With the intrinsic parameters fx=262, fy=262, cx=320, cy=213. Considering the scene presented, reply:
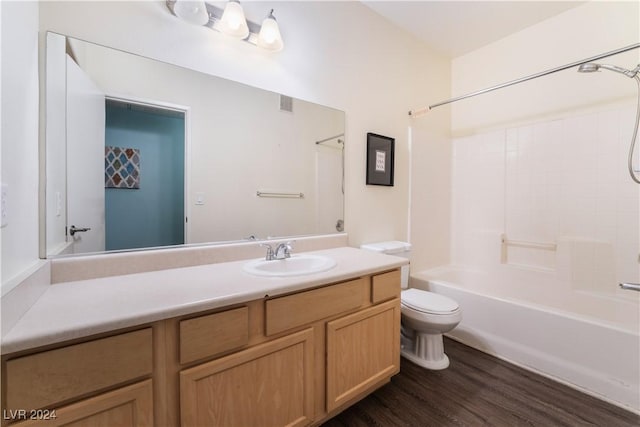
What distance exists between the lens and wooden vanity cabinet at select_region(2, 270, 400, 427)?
2.25 feet

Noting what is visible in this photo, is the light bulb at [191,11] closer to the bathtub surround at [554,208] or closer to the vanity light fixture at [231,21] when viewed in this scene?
the vanity light fixture at [231,21]

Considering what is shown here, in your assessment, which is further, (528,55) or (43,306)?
(528,55)

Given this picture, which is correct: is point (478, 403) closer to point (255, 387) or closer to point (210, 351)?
point (255, 387)

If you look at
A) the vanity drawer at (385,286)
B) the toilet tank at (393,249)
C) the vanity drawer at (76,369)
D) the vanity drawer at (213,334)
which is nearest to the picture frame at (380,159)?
the toilet tank at (393,249)

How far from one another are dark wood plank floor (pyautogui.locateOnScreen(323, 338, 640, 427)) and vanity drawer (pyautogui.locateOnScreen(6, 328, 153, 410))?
1047 millimetres

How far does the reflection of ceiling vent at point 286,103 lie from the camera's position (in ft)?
5.53

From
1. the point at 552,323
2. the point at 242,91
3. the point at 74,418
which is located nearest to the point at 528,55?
the point at 552,323

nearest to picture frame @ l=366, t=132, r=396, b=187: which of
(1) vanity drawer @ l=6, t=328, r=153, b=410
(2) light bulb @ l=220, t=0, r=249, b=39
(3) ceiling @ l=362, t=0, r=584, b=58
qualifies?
(3) ceiling @ l=362, t=0, r=584, b=58

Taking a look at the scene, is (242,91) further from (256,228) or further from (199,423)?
(199,423)

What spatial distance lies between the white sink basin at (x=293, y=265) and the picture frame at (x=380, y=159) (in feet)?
2.94

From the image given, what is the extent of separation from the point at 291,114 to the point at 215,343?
4.57 ft

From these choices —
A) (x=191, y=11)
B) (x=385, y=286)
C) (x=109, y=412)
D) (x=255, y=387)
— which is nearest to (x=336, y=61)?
(x=191, y=11)

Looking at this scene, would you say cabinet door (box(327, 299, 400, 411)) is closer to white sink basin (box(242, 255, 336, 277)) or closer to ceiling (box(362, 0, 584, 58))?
white sink basin (box(242, 255, 336, 277))

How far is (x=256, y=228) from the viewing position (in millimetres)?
1594
